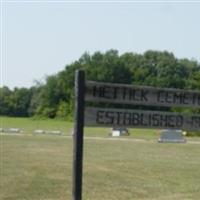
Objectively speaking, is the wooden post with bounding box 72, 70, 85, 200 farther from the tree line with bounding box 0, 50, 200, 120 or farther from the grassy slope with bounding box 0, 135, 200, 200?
Answer: the tree line with bounding box 0, 50, 200, 120

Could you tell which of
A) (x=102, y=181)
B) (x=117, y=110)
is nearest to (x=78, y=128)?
(x=117, y=110)

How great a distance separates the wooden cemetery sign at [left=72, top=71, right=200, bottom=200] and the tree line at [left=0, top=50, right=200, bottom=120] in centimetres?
11029

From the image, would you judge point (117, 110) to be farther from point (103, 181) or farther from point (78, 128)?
point (103, 181)

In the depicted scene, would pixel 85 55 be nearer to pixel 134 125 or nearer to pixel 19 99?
pixel 19 99

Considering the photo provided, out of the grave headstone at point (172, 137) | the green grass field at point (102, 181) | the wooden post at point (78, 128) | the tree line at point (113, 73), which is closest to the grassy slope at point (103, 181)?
the green grass field at point (102, 181)

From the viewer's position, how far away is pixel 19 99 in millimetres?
159750

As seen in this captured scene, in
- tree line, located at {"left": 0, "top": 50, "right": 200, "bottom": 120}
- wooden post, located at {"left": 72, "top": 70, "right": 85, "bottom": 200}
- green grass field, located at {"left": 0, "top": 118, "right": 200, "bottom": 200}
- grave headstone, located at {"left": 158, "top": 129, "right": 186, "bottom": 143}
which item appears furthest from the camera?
tree line, located at {"left": 0, "top": 50, "right": 200, "bottom": 120}

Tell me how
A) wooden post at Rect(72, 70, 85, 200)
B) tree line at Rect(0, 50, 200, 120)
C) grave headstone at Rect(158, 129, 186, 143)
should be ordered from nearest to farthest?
wooden post at Rect(72, 70, 85, 200) → grave headstone at Rect(158, 129, 186, 143) → tree line at Rect(0, 50, 200, 120)

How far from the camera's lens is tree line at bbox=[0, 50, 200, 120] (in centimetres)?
12500

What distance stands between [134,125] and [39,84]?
155 metres

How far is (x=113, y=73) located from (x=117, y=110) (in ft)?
407

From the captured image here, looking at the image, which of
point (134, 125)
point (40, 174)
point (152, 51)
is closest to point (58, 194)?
point (40, 174)

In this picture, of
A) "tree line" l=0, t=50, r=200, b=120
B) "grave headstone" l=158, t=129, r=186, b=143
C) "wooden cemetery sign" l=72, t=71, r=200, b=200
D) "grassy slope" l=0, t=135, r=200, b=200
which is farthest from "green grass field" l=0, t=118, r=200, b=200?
"tree line" l=0, t=50, r=200, b=120

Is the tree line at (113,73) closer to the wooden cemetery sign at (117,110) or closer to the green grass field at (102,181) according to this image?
the green grass field at (102,181)
